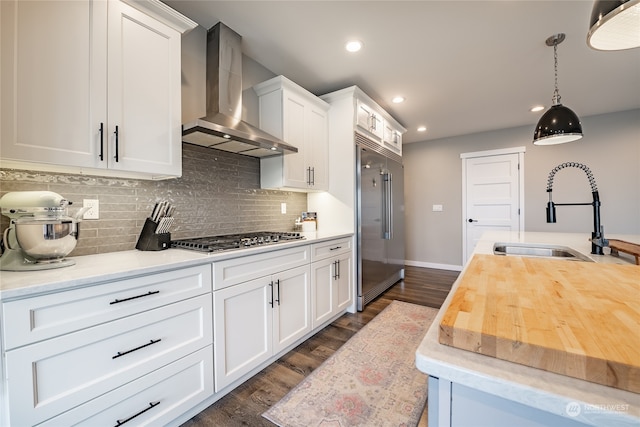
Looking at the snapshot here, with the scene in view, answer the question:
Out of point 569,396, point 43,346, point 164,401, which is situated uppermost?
point 569,396

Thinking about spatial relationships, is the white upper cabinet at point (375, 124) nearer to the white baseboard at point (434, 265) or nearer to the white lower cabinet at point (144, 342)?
the white lower cabinet at point (144, 342)

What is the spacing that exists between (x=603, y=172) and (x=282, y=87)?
4.79m

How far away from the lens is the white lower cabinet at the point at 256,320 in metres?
1.55

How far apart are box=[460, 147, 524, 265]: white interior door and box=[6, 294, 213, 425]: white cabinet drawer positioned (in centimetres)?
480

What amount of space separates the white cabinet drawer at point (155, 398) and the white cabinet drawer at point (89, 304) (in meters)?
0.33

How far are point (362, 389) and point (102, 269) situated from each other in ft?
5.22

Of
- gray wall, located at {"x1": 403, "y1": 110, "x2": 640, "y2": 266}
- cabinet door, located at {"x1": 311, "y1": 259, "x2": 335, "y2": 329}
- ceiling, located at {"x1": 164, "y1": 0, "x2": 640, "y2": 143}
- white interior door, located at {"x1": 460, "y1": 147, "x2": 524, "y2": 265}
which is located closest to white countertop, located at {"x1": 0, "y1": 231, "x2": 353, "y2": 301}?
cabinet door, located at {"x1": 311, "y1": 259, "x2": 335, "y2": 329}

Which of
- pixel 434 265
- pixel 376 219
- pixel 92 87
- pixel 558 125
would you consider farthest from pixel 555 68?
pixel 92 87

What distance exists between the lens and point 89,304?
106 cm

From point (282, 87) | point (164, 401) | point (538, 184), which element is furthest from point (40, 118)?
point (538, 184)

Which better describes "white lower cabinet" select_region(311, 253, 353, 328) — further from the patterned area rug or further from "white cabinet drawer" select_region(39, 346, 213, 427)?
"white cabinet drawer" select_region(39, 346, 213, 427)

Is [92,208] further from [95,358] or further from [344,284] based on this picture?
[344,284]

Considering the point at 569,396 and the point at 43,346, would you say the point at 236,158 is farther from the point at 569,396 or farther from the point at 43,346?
the point at 569,396

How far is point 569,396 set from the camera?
39 centimetres
